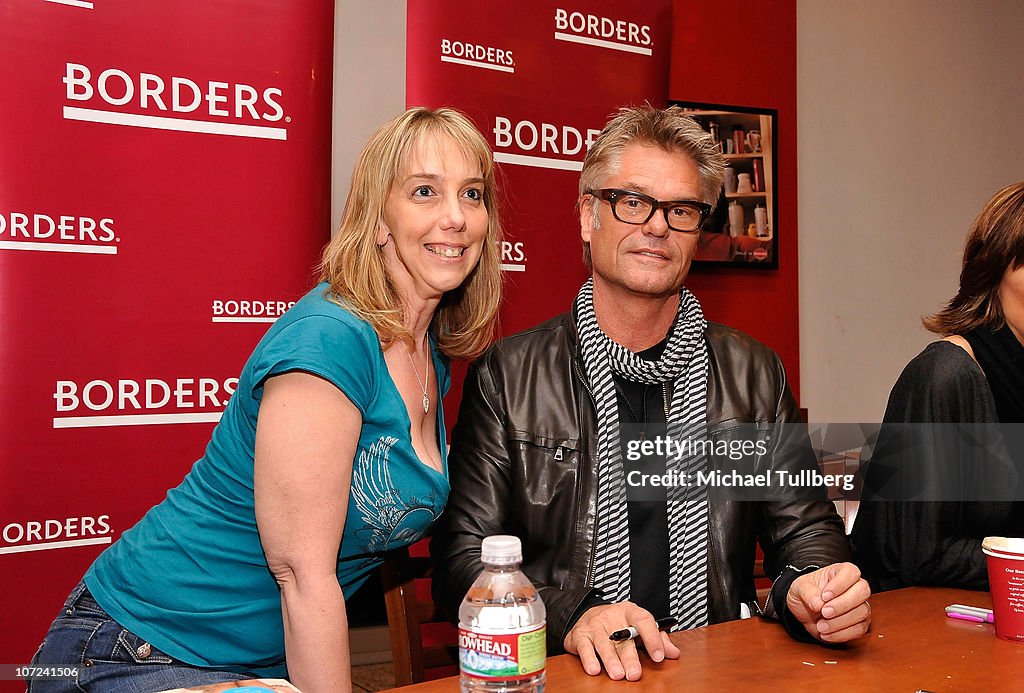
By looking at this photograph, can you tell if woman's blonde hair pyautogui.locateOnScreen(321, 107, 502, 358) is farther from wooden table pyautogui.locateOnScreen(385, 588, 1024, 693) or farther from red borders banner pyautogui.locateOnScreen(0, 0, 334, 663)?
red borders banner pyautogui.locateOnScreen(0, 0, 334, 663)

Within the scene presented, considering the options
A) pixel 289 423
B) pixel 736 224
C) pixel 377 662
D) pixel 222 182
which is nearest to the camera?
pixel 289 423

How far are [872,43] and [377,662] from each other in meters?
3.82

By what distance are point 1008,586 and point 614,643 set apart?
0.62 meters

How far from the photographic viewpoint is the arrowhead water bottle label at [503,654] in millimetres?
1014

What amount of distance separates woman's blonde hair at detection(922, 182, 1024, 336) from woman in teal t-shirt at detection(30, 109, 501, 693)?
117cm

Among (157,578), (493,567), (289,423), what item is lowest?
(157,578)

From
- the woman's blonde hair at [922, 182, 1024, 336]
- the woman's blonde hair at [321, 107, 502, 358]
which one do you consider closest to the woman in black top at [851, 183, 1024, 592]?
the woman's blonde hair at [922, 182, 1024, 336]

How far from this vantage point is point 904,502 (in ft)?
5.86

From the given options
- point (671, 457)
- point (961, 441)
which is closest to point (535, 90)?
point (671, 457)

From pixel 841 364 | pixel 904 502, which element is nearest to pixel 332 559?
pixel 904 502

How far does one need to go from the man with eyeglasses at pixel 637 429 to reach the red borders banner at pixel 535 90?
45.1 inches

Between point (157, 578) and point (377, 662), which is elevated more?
point (157, 578)

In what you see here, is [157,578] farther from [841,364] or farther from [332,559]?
[841,364]

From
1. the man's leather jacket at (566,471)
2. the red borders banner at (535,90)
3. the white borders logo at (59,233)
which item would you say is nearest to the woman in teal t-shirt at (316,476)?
the man's leather jacket at (566,471)
